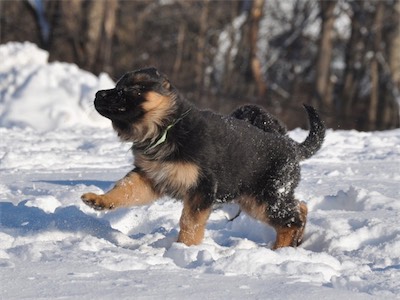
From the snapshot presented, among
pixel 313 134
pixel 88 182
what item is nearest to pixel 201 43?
pixel 88 182

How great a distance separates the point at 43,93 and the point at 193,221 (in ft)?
30.9

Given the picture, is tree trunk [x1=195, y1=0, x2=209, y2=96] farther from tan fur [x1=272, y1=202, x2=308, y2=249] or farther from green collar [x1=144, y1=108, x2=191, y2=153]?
green collar [x1=144, y1=108, x2=191, y2=153]

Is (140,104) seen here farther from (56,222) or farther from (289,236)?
(289,236)

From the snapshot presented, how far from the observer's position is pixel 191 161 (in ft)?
17.5

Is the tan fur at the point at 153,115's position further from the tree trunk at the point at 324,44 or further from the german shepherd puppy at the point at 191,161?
the tree trunk at the point at 324,44

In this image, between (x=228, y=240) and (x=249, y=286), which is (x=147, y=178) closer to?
(x=228, y=240)

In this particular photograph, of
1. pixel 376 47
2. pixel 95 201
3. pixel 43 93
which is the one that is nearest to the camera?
pixel 95 201

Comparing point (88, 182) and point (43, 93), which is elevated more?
point (88, 182)

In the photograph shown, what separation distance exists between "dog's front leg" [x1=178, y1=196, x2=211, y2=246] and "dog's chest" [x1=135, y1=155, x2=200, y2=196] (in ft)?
0.34

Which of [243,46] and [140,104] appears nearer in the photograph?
[140,104]

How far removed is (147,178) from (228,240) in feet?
2.70

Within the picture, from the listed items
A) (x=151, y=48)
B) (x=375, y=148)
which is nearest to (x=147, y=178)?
(x=375, y=148)

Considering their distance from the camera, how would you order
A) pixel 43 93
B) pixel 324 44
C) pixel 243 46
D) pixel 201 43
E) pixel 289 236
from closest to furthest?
pixel 289 236
pixel 43 93
pixel 324 44
pixel 243 46
pixel 201 43

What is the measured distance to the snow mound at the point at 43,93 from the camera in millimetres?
13406
